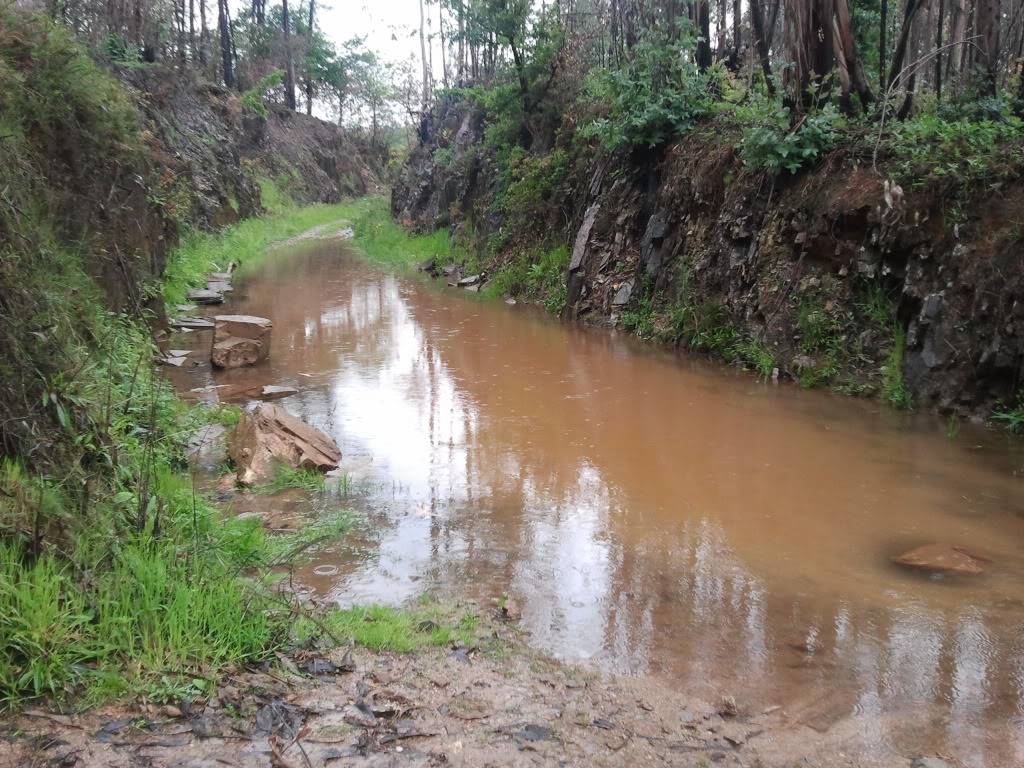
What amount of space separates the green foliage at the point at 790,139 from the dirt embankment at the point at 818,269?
26 centimetres

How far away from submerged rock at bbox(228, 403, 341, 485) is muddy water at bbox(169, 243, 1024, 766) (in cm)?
35

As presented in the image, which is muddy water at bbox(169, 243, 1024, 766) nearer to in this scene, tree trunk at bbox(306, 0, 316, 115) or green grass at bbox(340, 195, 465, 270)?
Result: green grass at bbox(340, 195, 465, 270)

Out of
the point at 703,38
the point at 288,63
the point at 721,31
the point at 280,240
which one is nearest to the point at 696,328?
the point at 703,38

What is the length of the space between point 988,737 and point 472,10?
22711 mm

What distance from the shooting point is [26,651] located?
298cm

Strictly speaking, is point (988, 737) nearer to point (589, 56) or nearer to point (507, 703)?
point (507, 703)

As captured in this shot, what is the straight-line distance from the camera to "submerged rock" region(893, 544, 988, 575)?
498 cm

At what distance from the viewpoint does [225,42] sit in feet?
120

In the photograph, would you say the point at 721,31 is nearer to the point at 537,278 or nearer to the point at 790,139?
the point at 537,278

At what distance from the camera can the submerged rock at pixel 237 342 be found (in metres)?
10.2

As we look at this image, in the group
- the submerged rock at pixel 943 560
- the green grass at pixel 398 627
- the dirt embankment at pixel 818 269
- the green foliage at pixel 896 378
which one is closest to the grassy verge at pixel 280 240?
the dirt embankment at pixel 818 269

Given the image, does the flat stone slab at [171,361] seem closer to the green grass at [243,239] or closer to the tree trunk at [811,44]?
the green grass at [243,239]

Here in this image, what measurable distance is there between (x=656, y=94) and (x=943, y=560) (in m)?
10.4

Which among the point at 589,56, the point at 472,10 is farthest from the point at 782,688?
the point at 472,10
